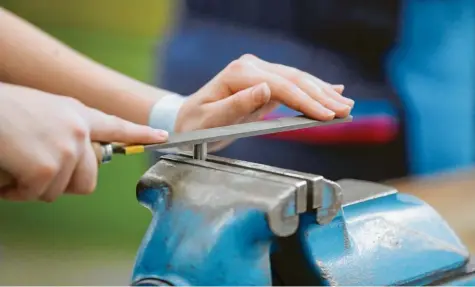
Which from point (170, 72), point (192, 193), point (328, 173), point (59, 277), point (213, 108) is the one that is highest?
point (170, 72)

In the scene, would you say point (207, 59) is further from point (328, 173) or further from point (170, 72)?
point (328, 173)

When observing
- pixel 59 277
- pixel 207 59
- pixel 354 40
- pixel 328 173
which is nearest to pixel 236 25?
pixel 207 59

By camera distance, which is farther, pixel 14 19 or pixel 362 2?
pixel 362 2

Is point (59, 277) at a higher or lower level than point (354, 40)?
lower

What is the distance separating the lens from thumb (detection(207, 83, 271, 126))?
2.80 feet

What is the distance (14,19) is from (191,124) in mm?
316

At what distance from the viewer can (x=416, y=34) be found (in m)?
2.24

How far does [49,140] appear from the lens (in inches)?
24.1

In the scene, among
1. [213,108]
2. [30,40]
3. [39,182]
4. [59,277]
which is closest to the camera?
[39,182]

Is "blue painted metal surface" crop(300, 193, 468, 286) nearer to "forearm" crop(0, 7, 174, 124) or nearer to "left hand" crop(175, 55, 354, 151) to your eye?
"left hand" crop(175, 55, 354, 151)

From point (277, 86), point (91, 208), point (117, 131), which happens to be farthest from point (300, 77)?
point (91, 208)

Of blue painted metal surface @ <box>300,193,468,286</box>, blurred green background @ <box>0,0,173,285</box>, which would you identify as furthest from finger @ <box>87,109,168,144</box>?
blurred green background @ <box>0,0,173,285</box>

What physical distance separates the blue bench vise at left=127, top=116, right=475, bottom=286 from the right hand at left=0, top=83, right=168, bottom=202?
69mm

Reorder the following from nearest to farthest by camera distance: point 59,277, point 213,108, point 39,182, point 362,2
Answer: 1. point 39,182
2. point 213,108
3. point 59,277
4. point 362,2
